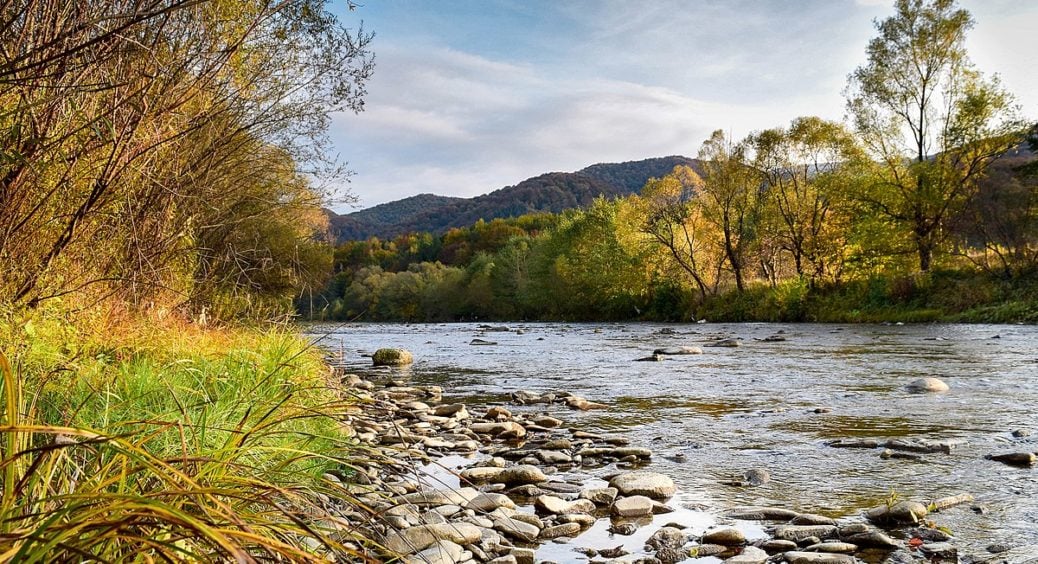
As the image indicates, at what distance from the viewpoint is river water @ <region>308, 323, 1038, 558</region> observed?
510 centimetres

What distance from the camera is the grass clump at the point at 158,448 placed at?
1431 mm

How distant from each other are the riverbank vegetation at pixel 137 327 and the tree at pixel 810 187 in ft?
94.0

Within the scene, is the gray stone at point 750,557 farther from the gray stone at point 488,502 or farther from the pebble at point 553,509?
the gray stone at point 488,502

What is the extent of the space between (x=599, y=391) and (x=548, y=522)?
6734 millimetres

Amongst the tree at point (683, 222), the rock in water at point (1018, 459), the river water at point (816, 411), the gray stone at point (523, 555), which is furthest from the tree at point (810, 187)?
the gray stone at point (523, 555)

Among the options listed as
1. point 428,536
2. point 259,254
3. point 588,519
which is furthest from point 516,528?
point 259,254


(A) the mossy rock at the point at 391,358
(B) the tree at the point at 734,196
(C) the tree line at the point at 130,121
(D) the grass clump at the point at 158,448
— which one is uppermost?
(B) the tree at the point at 734,196

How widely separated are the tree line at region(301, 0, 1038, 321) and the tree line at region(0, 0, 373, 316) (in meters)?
9.44

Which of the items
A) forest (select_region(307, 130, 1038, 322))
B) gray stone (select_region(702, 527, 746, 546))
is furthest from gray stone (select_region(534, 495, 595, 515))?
forest (select_region(307, 130, 1038, 322))

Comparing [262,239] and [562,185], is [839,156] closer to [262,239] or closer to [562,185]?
[262,239]

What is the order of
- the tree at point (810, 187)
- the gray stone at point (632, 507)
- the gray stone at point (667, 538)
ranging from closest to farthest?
the gray stone at point (667, 538) < the gray stone at point (632, 507) < the tree at point (810, 187)

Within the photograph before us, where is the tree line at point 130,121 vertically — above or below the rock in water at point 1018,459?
above

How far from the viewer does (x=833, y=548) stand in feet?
12.9

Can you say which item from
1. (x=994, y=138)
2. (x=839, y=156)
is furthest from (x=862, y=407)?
(x=839, y=156)
